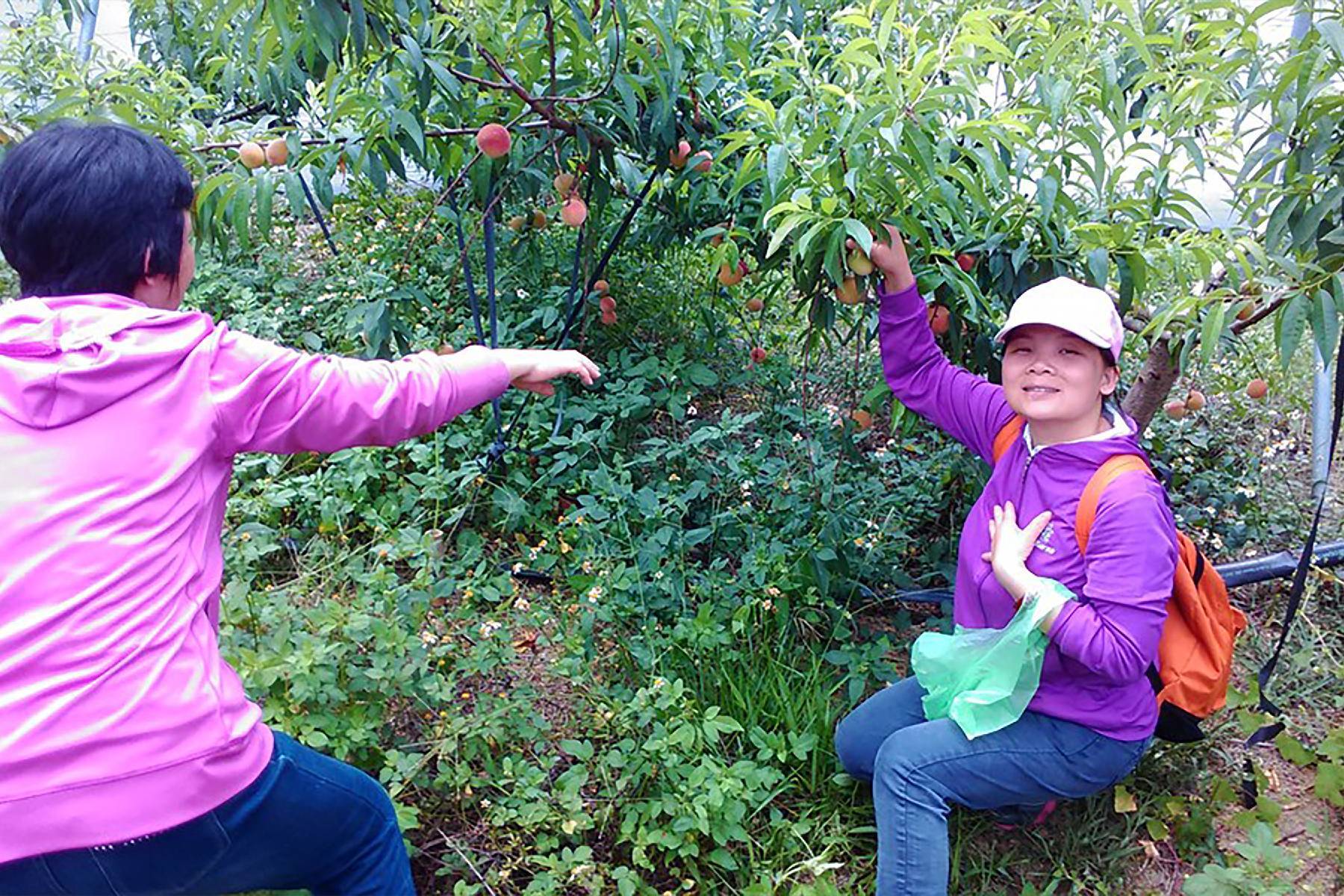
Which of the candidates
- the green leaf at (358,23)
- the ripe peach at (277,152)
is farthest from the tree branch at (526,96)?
the ripe peach at (277,152)

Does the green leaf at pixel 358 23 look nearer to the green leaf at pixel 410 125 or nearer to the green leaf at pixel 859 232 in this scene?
the green leaf at pixel 410 125

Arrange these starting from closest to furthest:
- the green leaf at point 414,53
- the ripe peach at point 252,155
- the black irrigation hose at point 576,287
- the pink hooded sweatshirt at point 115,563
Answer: the pink hooded sweatshirt at point 115,563 → the green leaf at point 414,53 → the ripe peach at point 252,155 → the black irrigation hose at point 576,287

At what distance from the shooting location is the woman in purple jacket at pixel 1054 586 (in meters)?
1.63

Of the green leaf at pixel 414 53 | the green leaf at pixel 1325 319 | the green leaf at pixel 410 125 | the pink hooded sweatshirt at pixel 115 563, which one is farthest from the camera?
the green leaf at pixel 410 125

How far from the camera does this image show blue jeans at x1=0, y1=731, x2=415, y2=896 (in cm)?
116

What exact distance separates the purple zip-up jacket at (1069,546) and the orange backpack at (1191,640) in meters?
0.03

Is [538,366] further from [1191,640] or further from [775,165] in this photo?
[1191,640]

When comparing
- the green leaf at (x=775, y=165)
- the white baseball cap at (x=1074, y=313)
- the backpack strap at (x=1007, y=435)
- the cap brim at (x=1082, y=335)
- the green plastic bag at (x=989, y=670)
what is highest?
the green leaf at (x=775, y=165)

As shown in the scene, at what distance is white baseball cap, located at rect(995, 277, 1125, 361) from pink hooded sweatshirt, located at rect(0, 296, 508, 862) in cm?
115

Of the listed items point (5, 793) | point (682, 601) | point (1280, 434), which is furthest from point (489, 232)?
point (1280, 434)

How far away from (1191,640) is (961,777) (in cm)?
46

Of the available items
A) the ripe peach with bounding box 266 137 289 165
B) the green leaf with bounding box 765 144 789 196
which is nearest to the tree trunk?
the green leaf with bounding box 765 144 789 196

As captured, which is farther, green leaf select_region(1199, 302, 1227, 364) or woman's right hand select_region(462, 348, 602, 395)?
green leaf select_region(1199, 302, 1227, 364)

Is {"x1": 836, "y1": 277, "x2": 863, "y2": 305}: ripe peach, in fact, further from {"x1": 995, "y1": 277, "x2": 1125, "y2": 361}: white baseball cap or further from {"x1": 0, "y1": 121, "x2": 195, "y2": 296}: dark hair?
{"x1": 0, "y1": 121, "x2": 195, "y2": 296}: dark hair
